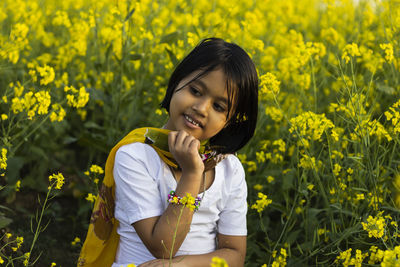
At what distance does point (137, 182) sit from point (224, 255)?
433 mm

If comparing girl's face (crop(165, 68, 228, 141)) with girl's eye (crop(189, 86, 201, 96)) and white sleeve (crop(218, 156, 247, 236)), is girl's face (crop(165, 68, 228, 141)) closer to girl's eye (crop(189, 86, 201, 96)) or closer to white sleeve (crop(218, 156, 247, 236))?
girl's eye (crop(189, 86, 201, 96))

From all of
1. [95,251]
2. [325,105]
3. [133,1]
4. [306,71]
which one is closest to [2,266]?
[95,251]

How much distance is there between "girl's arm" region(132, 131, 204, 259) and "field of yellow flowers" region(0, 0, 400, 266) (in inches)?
22.5

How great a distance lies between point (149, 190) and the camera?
5.72 ft

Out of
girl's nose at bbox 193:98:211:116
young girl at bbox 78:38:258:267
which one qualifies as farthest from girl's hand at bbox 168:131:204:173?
girl's nose at bbox 193:98:211:116

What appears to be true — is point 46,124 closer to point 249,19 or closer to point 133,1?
point 133,1

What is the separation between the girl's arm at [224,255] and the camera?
5.82 ft

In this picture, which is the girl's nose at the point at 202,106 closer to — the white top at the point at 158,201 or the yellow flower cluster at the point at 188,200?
the white top at the point at 158,201

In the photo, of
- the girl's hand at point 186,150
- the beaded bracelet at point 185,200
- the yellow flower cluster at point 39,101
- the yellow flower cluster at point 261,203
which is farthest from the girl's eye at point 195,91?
the yellow flower cluster at point 39,101

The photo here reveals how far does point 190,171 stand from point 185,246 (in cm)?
35

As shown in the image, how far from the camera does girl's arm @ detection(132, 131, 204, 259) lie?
1.62m

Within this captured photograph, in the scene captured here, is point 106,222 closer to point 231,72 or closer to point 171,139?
point 171,139

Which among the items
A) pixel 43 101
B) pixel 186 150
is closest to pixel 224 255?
pixel 186 150

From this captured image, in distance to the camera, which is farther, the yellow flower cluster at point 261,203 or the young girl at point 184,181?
the yellow flower cluster at point 261,203
